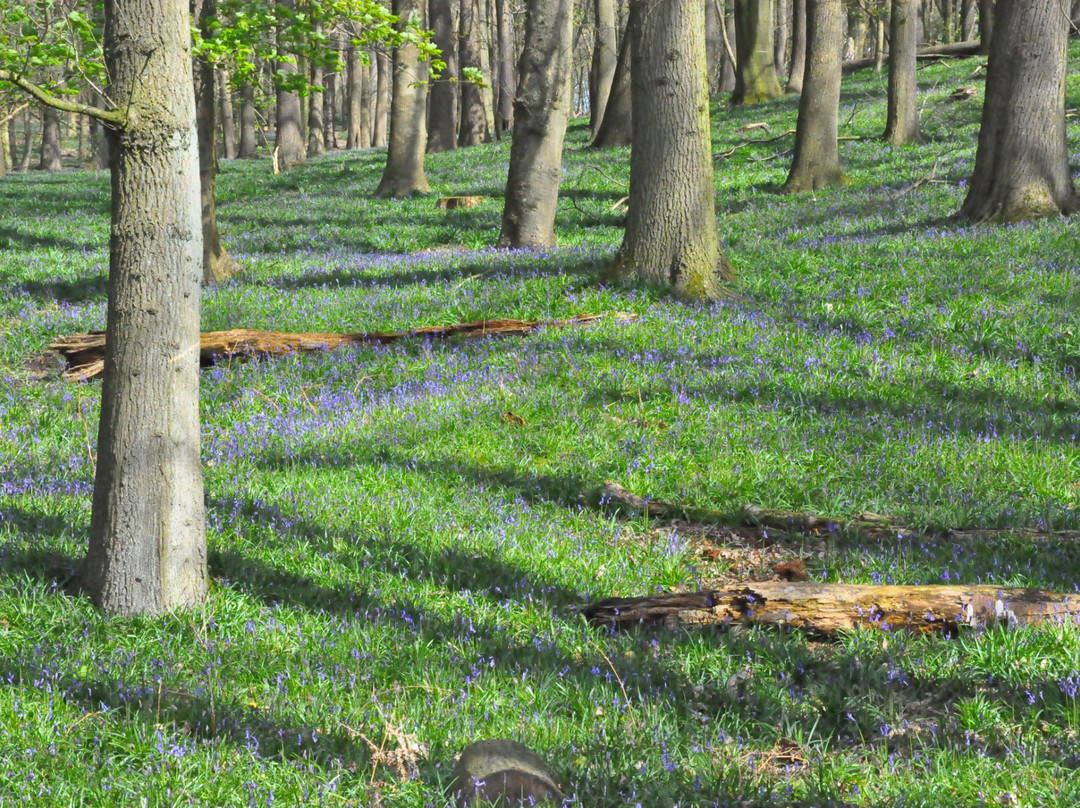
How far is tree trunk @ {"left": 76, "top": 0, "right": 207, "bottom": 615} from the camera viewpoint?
4.07 metres

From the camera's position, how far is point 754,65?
31.5 m

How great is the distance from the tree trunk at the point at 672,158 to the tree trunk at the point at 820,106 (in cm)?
839

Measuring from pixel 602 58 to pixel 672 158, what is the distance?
21192mm

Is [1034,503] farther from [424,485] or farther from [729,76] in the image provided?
[729,76]

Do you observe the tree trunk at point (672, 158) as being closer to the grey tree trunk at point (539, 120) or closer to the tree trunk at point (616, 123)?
the grey tree trunk at point (539, 120)

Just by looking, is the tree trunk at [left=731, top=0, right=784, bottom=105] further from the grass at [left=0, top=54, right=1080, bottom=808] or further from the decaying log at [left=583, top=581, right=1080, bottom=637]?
the decaying log at [left=583, top=581, right=1080, bottom=637]

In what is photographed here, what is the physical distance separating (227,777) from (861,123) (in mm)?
25892

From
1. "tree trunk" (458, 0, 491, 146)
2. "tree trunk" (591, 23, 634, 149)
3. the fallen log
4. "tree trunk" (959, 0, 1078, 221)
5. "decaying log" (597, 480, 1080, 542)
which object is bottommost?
"decaying log" (597, 480, 1080, 542)

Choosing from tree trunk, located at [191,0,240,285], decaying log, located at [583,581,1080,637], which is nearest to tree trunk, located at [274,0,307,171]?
tree trunk, located at [191,0,240,285]

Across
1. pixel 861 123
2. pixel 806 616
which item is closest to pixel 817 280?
pixel 806 616

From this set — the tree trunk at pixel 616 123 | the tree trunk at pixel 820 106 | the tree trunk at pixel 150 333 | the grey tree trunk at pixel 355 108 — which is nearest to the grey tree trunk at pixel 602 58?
the tree trunk at pixel 616 123

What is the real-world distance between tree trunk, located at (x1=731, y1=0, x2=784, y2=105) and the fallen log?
24.0 metres

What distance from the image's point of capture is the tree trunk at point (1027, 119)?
12.1 meters

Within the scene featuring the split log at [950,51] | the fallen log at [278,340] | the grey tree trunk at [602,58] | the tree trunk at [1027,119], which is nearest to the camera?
the fallen log at [278,340]
